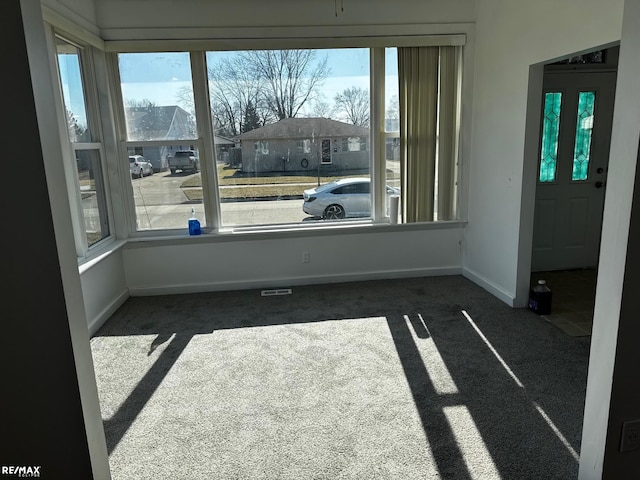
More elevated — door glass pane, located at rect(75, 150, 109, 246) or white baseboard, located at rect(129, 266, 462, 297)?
door glass pane, located at rect(75, 150, 109, 246)

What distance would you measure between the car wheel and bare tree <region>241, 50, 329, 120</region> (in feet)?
3.35

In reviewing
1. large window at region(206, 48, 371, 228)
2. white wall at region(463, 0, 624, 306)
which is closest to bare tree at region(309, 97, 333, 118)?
large window at region(206, 48, 371, 228)

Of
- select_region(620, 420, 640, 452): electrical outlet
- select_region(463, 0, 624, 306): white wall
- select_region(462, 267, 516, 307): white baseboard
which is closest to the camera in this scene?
select_region(620, 420, 640, 452): electrical outlet

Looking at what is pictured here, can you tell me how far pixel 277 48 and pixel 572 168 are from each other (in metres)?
3.26

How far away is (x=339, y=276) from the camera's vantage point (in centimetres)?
448

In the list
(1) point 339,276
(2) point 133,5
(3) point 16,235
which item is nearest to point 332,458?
(3) point 16,235

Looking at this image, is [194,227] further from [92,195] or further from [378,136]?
[378,136]

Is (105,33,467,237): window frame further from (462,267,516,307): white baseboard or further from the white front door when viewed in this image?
the white front door

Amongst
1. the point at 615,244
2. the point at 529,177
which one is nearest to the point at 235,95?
the point at 529,177

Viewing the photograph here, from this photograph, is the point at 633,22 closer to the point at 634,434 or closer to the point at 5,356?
the point at 634,434

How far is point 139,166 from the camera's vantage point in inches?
163

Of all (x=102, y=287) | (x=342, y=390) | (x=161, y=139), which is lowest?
(x=342, y=390)

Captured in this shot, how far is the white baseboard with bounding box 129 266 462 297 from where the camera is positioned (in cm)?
427

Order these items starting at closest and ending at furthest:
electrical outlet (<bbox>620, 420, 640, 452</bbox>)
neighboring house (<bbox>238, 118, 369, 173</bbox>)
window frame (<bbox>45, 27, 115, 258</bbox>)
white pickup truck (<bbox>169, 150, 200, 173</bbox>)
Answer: electrical outlet (<bbox>620, 420, 640, 452</bbox>), window frame (<bbox>45, 27, 115, 258</bbox>), white pickup truck (<bbox>169, 150, 200, 173</bbox>), neighboring house (<bbox>238, 118, 369, 173</bbox>)
